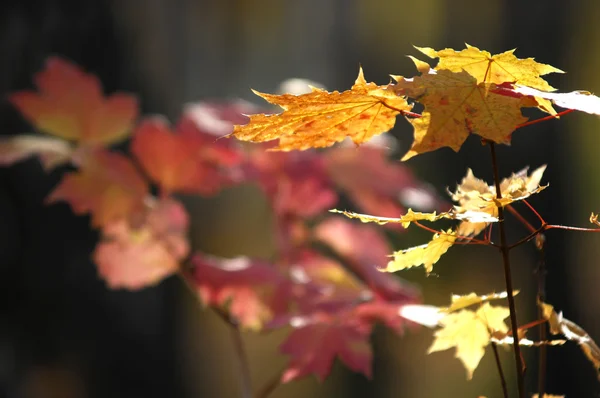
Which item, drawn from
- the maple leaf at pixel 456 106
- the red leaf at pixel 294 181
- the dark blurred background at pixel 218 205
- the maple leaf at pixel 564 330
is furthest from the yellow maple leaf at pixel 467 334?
the dark blurred background at pixel 218 205

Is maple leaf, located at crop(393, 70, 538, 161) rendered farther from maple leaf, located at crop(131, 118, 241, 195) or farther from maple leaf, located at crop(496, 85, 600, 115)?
maple leaf, located at crop(131, 118, 241, 195)

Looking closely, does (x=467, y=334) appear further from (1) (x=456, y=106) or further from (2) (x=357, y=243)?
(2) (x=357, y=243)

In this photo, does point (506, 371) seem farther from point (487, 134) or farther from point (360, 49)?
point (487, 134)

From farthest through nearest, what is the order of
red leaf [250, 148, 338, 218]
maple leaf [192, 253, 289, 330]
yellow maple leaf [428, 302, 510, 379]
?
red leaf [250, 148, 338, 218] → maple leaf [192, 253, 289, 330] → yellow maple leaf [428, 302, 510, 379]

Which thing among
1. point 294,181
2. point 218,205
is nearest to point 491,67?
point 294,181

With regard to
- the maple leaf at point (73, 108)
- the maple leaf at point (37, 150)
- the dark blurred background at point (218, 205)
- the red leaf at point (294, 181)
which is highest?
the maple leaf at point (73, 108)

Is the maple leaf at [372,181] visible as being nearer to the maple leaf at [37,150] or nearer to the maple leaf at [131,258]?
the maple leaf at [131,258]

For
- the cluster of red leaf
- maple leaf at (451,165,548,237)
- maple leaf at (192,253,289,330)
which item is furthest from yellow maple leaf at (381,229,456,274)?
maple leaf at (192,253,289,330)
